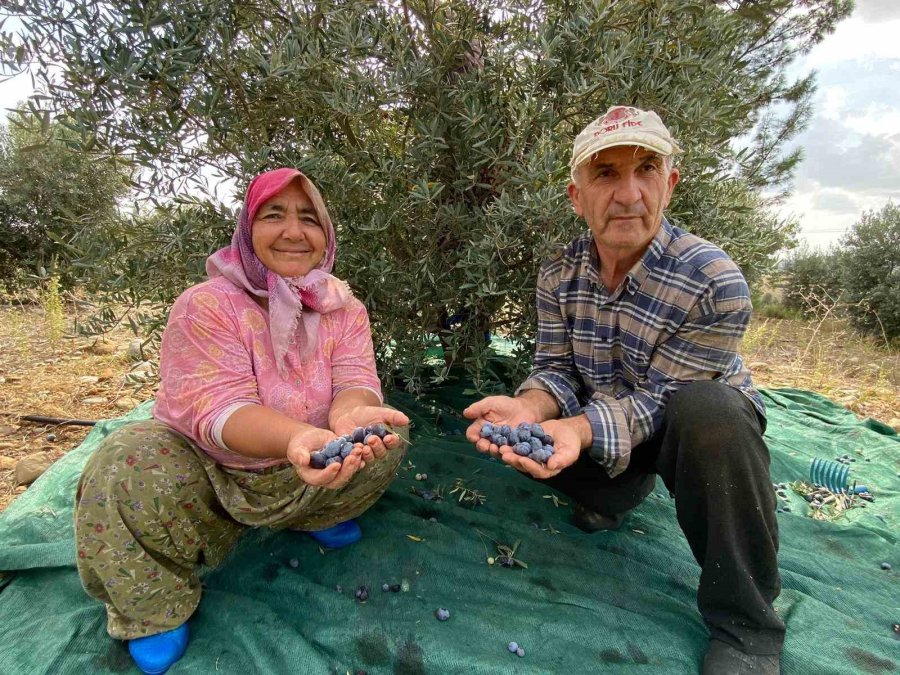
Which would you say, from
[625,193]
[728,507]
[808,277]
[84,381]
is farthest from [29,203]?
[808,277]

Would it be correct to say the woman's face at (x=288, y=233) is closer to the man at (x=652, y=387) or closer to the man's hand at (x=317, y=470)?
the man's hand at (x=317, y=470)

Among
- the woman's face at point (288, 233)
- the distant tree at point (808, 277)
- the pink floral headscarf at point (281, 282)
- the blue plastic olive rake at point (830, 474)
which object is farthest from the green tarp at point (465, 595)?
the distant tree at point (808, 277)

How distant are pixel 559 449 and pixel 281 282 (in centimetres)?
127

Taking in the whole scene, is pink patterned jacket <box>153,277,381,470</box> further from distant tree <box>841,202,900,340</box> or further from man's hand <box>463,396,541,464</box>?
distant tree <box>841,202,900,340</box>

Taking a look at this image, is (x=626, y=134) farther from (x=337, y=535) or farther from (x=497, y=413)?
(x=337, y=535)

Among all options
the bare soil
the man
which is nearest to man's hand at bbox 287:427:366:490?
the man

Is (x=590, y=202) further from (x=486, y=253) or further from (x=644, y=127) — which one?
(x=486, y=253)

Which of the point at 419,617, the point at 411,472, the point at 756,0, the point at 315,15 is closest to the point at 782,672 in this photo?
the point at 419,617

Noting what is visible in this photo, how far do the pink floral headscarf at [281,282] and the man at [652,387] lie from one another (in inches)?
29.8

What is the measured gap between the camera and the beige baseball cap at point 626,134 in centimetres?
204

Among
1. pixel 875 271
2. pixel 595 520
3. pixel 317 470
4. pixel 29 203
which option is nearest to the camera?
pixel 317 470

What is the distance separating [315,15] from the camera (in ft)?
8.00

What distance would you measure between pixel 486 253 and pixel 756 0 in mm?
1786

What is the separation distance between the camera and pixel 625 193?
217cm
